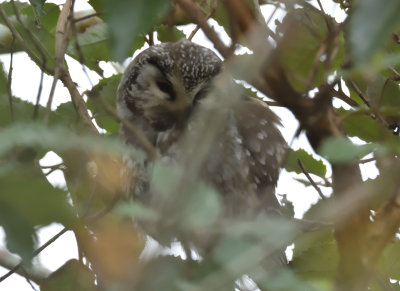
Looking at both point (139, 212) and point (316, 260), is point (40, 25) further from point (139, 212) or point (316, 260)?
point (139, 212)

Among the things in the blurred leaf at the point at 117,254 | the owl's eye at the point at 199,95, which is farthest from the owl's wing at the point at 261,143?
the blurred leaf at the point at 117,254

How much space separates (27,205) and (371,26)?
1.25 feet

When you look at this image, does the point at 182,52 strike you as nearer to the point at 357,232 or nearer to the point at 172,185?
the point at 357,232

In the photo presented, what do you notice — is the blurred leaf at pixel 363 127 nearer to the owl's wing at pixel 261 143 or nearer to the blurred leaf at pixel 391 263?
the owl's wing at pixel 261 143

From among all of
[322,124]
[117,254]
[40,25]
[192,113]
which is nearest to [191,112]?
[192,113]

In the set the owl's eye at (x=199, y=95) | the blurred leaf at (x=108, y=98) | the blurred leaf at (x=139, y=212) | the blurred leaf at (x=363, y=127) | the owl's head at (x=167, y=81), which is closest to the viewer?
the blurred leaf at (x=139, y=212)

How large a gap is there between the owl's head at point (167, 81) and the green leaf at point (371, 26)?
4.69ft

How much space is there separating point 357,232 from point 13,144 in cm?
46

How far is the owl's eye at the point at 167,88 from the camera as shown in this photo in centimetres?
226

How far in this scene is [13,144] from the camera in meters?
0.79

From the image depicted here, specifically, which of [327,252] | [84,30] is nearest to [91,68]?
[84,30]

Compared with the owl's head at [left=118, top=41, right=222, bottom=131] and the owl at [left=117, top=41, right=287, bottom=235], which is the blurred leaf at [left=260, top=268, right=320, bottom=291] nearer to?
the owl at [left=117, top=41, right=287, bottom=235]

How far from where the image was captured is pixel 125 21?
708 millimetres

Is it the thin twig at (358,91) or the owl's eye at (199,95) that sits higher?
the thin twig at (358,91)
